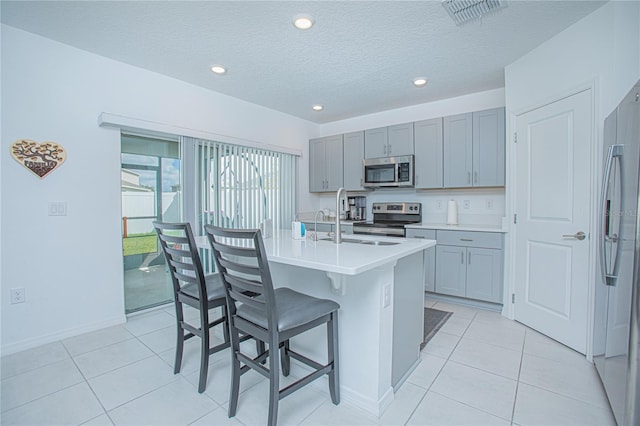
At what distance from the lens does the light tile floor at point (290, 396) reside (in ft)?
5.31

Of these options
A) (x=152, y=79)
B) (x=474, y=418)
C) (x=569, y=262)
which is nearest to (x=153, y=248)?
(x=152, y=79)

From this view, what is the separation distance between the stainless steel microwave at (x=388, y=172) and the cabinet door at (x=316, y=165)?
84 cm

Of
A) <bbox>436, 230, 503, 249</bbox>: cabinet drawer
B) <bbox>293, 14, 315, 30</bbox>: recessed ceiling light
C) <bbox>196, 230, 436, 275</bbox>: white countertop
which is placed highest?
<bbox>293, 14, 315, 30</bbox>: recessed ceiling light

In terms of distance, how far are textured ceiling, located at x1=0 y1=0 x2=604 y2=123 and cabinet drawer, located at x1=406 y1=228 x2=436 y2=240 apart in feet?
5.63

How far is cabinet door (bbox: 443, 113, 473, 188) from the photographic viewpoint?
3.56m

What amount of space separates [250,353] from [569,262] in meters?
2.64

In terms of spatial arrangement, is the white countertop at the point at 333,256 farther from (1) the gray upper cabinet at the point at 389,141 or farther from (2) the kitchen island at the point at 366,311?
(1) the gray upper cabinet at the point at 389,141

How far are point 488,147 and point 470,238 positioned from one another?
3.53 ft

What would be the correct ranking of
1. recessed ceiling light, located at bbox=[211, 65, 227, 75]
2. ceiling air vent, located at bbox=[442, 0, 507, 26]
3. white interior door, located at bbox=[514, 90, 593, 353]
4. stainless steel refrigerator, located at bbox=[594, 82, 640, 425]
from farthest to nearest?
recessed ceiling light, located at bbox=[211, 65, 227, 75] < white interior door, located at bbox=[514, 90, 593, 353] < ceiling air vent, located at bbox=[442, 0, 507, 26] < stainless steel refrigerator, located at bbox=[594, 82, 640, 425]

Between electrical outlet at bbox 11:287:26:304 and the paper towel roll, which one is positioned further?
the paper towel roll

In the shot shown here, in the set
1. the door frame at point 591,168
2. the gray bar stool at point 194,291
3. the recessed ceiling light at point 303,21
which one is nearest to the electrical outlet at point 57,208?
the gray bar stool at point 194,291

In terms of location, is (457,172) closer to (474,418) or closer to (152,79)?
(474,418)

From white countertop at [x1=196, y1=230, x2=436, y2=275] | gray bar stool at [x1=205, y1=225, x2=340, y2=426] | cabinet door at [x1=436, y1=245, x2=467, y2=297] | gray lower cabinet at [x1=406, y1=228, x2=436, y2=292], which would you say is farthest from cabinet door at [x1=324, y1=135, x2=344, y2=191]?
gray bar stool at [x1=205, y1=225, x2=340, y2=426]

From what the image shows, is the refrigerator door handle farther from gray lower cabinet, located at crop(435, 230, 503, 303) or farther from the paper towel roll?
the paper towel roll
